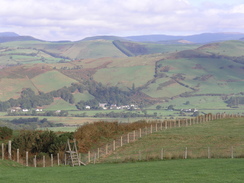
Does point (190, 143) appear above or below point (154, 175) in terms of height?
below

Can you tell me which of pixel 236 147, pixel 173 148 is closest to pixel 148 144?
pixel 173 148

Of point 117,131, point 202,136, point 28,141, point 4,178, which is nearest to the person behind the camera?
point 4,178

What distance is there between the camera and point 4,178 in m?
28.8

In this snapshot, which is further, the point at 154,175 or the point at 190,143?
the point at 190,143

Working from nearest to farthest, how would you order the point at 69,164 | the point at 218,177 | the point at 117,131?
the point at 218,177 → the point at 69,164 → the point at 117,131

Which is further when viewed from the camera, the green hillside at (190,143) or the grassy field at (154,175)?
the green hillside at (190,143)

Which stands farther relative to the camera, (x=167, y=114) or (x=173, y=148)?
(x=167, y=114)

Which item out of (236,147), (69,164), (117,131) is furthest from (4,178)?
(117,131)

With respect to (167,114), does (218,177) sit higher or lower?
higher

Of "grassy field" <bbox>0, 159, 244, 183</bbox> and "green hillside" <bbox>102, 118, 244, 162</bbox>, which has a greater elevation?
"grassy field" <bbox>0, 159, 244, 183</bbox>

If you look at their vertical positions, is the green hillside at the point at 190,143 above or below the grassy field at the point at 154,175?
below

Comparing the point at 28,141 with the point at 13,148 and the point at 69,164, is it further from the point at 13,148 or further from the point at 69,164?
the point at 69,164

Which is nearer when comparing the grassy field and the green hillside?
the grassy field

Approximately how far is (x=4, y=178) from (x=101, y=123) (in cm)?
3928
